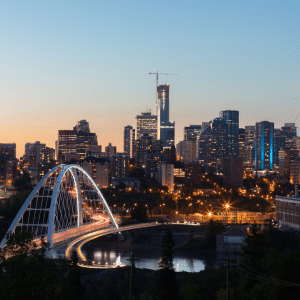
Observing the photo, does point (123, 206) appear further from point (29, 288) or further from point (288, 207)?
point (29, 288)

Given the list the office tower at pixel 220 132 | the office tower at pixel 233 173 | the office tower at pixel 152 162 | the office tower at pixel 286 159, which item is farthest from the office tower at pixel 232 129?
the office tower at pixel 233 173

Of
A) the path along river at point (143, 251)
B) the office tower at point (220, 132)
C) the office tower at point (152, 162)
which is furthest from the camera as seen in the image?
A: the office tower at point (220, 132)

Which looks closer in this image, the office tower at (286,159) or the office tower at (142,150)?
the office tower at (286,159)

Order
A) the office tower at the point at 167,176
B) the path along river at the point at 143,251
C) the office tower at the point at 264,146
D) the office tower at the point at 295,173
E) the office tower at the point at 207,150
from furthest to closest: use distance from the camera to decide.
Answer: the office tower at the point at 264,146, the office tower at the point at 207,150, the office tower at the point at 295,173, the office tower at the point at 167,176, the path along river at the point at 143,251

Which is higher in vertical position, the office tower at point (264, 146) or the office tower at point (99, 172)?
the office tower at point (264, 146)

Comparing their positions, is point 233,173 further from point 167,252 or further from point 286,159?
point 167,252

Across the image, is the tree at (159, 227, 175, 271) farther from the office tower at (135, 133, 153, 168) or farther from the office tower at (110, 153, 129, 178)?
the office tower at (135, 133, 153, 168)

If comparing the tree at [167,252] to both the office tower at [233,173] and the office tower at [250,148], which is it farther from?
the office tower at [250,148]
